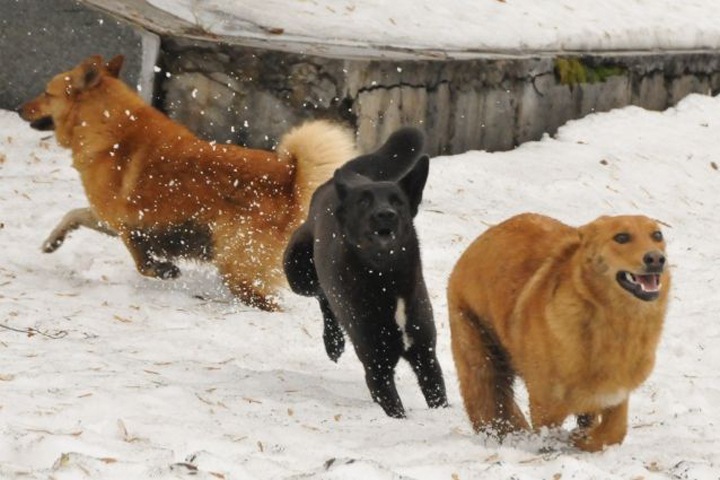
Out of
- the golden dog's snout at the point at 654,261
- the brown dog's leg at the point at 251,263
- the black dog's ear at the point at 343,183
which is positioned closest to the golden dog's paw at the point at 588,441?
the golden dog's snout at the point at 654,261

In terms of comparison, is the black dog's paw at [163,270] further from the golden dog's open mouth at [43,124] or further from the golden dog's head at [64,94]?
the golden dog's open mouth at [43,124]

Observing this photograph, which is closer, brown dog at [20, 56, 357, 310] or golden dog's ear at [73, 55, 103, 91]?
brown dog at [20, 56, 357, 310]

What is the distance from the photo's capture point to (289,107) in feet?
36.0

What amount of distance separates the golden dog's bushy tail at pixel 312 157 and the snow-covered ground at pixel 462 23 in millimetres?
3681

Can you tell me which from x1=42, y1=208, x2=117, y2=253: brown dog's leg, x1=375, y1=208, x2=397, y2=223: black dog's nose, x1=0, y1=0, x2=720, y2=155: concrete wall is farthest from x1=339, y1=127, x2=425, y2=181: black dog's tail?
x1=0, y1=0, x2=720, y2=155: concrete wall

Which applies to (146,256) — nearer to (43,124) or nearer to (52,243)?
(52,243)

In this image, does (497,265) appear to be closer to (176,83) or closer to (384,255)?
(384,255)

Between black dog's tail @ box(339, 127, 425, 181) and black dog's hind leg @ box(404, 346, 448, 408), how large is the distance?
44.9 inches

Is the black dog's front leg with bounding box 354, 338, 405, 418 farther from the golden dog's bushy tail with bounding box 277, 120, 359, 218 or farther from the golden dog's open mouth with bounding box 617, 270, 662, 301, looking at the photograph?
the golden dog's bushy tail with bounding box 277, 120, 359, 218

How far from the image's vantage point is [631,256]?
16.5ft

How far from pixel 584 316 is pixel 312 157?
138 inches

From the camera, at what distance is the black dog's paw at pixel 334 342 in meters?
7.61

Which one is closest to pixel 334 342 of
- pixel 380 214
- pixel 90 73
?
pixel 380 214

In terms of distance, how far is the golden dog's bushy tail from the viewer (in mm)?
8375
